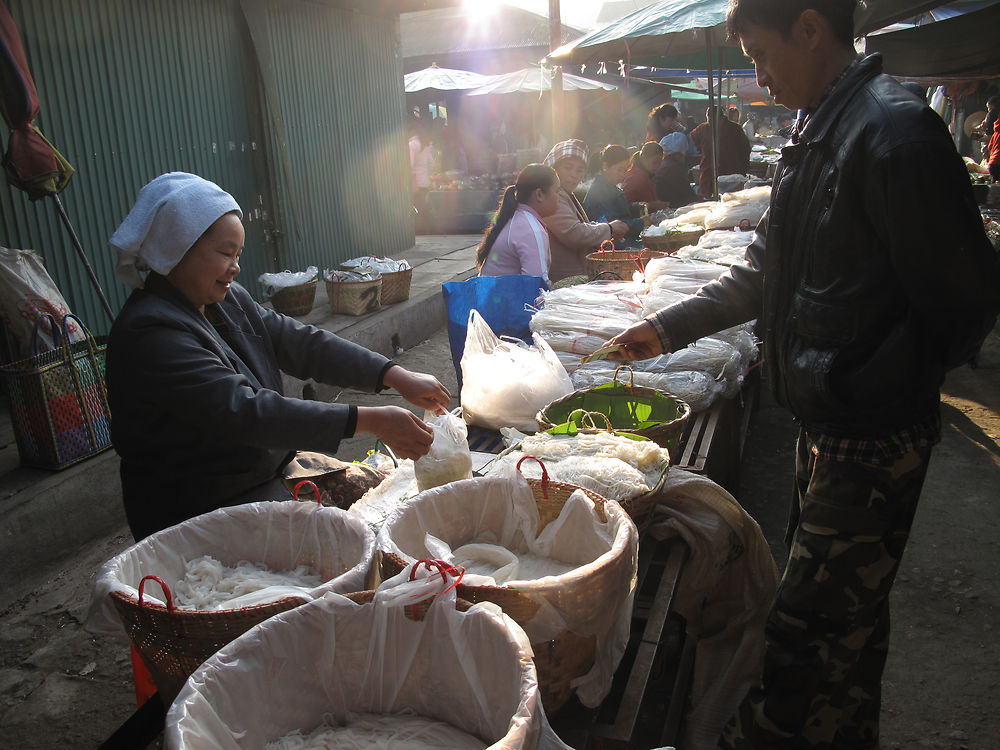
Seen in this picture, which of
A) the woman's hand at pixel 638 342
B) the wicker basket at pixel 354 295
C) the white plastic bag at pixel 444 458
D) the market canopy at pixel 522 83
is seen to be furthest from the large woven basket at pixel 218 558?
the market canopy at pixel 522 83

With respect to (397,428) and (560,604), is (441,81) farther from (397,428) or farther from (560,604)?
(560,604)

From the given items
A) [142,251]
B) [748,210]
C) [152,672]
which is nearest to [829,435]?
[152,672]

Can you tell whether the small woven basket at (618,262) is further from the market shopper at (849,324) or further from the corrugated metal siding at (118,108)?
the corrugated metal siding at (118,108)

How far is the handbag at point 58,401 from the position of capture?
147 inches

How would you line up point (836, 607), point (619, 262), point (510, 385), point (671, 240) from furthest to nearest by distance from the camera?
point (671, 240) → point (619, 262) → point (510, 385) → point (836, 607)

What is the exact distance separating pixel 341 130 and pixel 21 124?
5334 mm

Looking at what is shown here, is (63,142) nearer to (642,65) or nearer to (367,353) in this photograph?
(367,353)

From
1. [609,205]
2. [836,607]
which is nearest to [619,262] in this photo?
[609,205]

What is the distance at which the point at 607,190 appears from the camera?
24.5ft

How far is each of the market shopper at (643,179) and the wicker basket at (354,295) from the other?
12.0 ft

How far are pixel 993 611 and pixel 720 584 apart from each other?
158cm

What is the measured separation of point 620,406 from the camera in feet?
9.54

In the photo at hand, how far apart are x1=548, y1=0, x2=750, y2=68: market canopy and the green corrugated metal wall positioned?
257cm

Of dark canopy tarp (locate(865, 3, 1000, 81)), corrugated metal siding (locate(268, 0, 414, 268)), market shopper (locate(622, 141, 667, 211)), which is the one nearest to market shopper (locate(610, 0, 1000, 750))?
corrugated metal siding (locate(268, 0, 414, 268))
